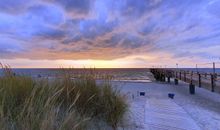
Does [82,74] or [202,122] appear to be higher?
[82,74]

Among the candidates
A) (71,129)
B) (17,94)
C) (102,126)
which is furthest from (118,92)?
(71,129)

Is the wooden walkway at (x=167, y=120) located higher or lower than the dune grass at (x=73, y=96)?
lower

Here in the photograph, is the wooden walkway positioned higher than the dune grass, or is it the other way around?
the dune grass

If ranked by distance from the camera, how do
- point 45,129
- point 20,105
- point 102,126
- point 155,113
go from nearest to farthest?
point 45,129, point 20,105, point 102,126, point 155,113

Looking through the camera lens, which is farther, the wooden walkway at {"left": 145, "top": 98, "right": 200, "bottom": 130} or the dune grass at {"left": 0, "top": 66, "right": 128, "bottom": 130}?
the wooden walkway at {"left": 145, "top": 98, "right": 200, "bottom": 130}

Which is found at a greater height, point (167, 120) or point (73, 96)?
point (73, 96)

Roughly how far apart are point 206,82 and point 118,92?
33.5ft

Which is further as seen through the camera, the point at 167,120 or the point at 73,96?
the point at 167,120

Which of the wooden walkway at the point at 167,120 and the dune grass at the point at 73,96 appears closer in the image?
the dune grass at the point at 73,96

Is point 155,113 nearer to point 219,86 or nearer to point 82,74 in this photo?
point 82,74

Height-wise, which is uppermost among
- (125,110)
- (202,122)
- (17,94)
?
(17,94)

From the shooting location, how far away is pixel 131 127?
5270 mm

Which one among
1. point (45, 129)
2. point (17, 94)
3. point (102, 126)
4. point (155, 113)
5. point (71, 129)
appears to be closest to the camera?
point (45, 129)

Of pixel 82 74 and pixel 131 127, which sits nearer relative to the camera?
pixel 131 127
